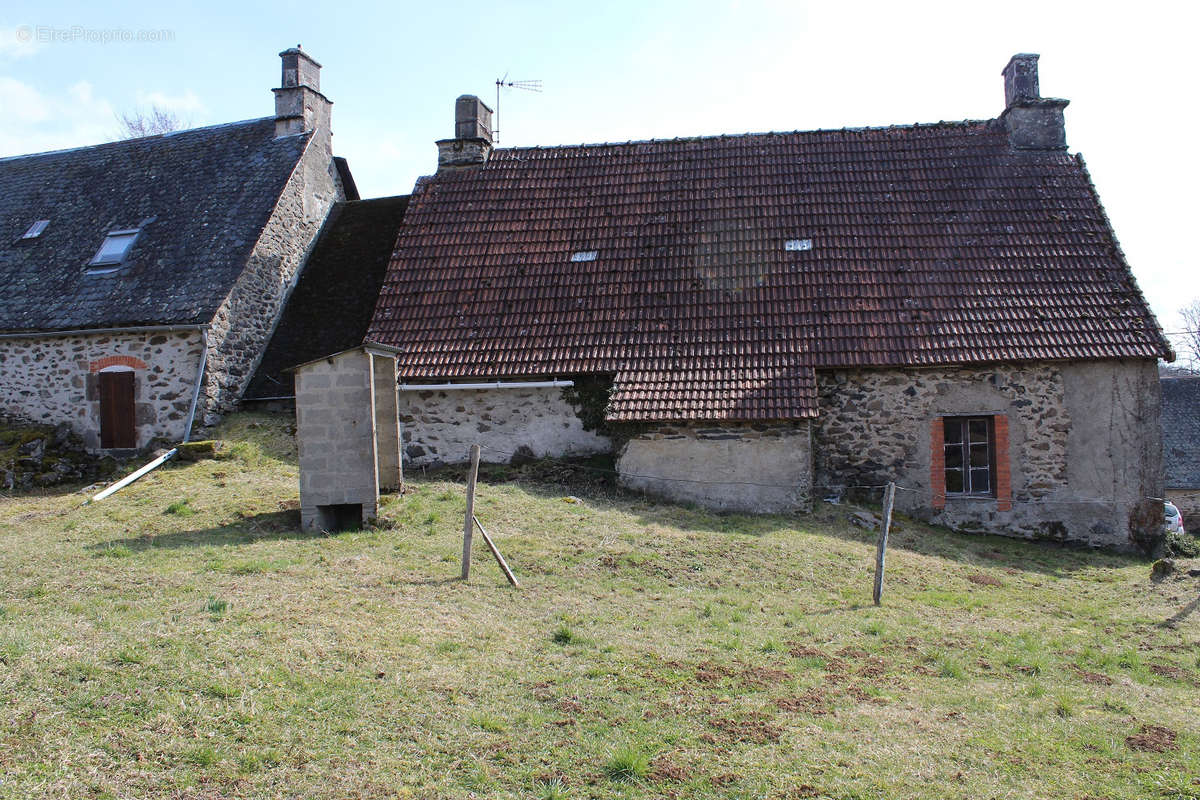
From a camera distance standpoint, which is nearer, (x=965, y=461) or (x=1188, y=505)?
(x=965, y=461)

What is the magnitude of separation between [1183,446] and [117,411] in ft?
110

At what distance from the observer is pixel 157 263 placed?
54.3 ft

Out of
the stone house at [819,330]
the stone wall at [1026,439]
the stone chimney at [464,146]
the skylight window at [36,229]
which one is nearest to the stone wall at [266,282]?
the stone house at [819,330]

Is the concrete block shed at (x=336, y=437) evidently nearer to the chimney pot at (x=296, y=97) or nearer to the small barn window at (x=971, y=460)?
the small barn window at (x=971, y=460)

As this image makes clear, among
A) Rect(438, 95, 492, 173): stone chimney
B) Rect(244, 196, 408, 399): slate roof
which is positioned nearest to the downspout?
Rect(244, 196, 408, 399): slate roof

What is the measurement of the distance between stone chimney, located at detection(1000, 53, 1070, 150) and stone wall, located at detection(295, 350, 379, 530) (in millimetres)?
12691

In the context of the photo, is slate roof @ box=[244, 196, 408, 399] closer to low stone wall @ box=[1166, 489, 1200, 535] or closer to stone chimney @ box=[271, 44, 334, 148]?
stone chimney @ box=[271, 44, 334, 148]

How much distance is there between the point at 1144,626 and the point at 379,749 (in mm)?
Result: 7708

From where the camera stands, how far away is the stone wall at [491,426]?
45.6 feet

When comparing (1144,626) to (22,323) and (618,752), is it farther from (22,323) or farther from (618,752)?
(22,323)

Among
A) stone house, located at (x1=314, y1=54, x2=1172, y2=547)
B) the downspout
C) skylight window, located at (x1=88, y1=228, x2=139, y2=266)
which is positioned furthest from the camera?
skylight window, located at (x1=88, y1=228, x2=139, y2=266)

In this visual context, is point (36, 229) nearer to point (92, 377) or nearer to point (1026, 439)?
point (92, 377)

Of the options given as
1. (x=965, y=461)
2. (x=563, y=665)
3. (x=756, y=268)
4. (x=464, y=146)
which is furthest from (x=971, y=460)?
(x=464, y=146)

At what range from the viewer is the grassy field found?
200 inches
